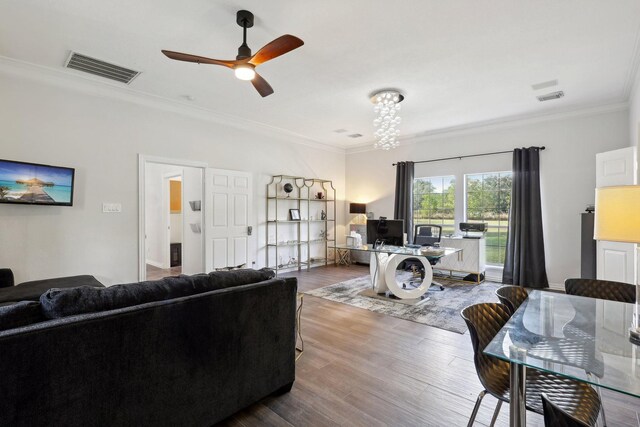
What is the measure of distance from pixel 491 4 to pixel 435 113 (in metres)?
2.86

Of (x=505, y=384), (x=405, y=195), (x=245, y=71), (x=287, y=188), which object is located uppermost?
(x=245, y=71)

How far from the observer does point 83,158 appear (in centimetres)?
395

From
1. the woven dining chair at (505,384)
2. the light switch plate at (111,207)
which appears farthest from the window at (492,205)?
the light switch plate at (111,207)

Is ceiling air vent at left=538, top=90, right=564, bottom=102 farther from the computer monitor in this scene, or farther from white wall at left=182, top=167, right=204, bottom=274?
white wall at left=182, top=167, right=204, bottom=274

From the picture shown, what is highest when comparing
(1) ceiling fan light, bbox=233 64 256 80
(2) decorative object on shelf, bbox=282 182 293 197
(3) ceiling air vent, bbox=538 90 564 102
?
(3) ceiling air vent, bbox=538 90 564 102

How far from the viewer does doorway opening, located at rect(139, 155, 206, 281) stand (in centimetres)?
583

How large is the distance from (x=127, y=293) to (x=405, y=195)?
611 centimetres

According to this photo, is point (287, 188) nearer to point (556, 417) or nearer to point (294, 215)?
point (294, 215)

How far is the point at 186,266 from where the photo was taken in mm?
5750

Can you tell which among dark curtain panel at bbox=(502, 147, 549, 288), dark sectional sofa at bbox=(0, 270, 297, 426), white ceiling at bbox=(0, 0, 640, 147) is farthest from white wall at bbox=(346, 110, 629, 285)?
dark sectional sofa at bbox=(0, 270, 297, 426)

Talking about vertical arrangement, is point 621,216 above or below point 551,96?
below

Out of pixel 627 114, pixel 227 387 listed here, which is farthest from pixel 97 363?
pixel 627 114

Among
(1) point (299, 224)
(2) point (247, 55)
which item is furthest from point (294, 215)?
(2) point (247, 55)

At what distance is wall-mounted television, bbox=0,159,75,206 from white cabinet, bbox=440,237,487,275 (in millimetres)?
5953
